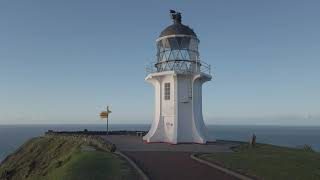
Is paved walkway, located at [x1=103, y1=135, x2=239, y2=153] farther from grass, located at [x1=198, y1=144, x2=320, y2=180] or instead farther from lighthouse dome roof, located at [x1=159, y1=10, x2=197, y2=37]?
lighthouse dome roof, located at [x1=159, y1=10, x2=197, y2=37]

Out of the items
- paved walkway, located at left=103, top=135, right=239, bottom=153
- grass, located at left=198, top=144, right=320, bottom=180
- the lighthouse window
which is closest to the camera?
grass, located at left=198, top=144, right=320, bottom=180

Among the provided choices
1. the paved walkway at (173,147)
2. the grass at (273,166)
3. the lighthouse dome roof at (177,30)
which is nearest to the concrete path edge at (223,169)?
the grass at (273,166)

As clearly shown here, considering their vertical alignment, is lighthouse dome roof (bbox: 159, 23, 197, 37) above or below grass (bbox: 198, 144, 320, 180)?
above

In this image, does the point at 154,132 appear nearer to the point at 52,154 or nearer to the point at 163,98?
the point at 163,98

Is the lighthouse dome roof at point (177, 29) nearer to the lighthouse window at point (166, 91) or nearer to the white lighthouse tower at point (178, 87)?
the white lighthouse tower at point (178, 87)

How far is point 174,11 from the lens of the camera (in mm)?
37531

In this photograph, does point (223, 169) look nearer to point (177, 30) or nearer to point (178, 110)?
point (178, 110)

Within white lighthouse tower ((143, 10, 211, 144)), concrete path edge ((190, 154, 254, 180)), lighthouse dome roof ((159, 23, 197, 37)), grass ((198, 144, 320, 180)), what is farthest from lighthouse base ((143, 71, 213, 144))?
concrete path edge ((190, 154, 254, 180))

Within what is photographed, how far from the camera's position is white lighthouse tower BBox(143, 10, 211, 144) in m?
35.1

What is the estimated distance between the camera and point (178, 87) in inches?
1396

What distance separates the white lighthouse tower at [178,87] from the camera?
35.1 meters

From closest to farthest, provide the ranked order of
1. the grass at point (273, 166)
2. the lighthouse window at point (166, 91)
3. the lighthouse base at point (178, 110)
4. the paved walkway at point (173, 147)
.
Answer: the grass at point (273, 166)
the paved walkway at point (173, 147)
the lighthouse base at point (178, 110)
the lighthouse window at point (166, 91)

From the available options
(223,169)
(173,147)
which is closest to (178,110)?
(173,147)

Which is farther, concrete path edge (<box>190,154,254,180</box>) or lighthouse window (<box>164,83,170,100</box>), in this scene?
lighthouse window (<box>164,83,170,100</box>)
